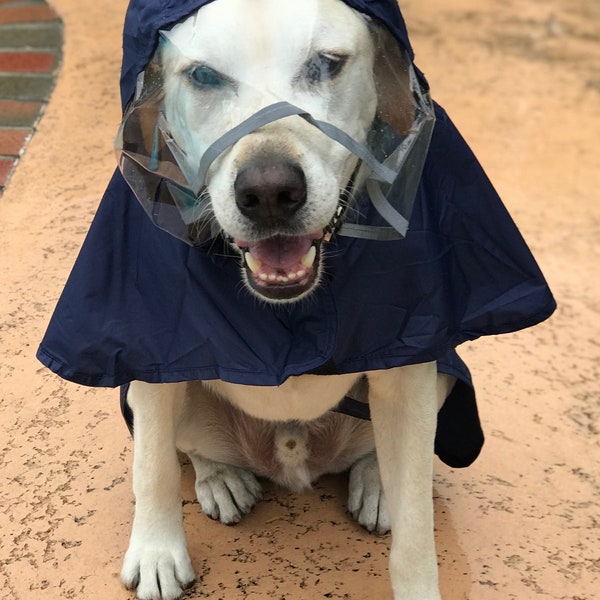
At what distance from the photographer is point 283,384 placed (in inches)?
75.6

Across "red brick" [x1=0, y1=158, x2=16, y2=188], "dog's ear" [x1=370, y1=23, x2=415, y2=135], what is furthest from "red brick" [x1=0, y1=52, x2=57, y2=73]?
"dog's ear" [x1=370, y1=23, x2=415, y2=135]

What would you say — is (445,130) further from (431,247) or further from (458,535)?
(458,535)

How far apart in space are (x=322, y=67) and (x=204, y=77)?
0.63 feet

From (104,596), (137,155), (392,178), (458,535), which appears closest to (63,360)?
(137,155)

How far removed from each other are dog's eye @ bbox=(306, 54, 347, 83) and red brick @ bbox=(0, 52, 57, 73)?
2.98 m

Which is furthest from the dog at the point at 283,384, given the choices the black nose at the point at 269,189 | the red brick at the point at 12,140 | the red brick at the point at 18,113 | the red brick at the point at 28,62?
the red brick at the point at 28,62

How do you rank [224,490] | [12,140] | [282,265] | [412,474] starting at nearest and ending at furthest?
[282,265]
[412,474]
[224,490]
[12,140]

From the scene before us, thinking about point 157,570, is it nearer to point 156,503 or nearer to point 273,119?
point 156,503

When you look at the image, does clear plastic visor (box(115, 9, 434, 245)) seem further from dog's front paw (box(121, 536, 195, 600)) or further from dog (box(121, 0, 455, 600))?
dog's front paw (box(121, 536, 195, 600))

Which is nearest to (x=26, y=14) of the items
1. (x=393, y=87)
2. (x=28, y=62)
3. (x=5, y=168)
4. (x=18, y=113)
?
(x=28, y=62)

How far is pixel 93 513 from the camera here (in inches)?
85.7

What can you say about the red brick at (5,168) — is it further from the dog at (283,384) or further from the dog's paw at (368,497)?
the dog's paw at (368,497)

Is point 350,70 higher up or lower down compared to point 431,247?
higher up

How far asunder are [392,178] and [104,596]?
1.05 metres
